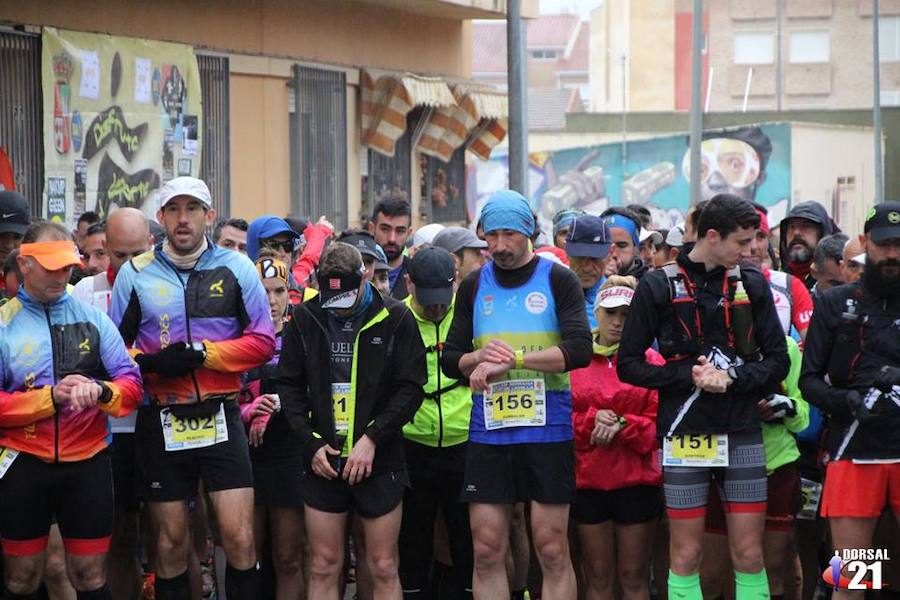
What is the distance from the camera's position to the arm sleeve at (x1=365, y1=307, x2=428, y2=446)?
732 centimetres

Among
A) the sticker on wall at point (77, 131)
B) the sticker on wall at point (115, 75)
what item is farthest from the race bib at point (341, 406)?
the sticker on wall at point (115, 75)

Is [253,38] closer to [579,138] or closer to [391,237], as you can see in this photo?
[391,237]

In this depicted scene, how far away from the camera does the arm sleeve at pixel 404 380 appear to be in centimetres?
732

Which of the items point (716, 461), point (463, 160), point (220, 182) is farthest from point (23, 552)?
point (463, 160)

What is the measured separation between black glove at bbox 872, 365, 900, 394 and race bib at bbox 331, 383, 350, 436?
8.40ft

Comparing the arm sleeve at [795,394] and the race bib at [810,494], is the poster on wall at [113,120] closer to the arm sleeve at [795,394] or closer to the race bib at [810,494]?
the race bib at [810,494]

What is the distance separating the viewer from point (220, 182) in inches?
671

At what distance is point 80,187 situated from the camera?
14617 mm

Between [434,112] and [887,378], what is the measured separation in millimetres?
15778

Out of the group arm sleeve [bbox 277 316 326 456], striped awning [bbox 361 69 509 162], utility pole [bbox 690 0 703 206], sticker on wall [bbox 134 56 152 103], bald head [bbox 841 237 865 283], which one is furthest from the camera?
utility pole [bbox 690 0 703 206]

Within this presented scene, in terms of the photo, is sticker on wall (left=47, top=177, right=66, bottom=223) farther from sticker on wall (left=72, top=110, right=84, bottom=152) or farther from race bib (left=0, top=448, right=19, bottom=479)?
race bib (left=0, top=448, right=19, bottom=479)

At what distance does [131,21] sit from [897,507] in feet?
35.1

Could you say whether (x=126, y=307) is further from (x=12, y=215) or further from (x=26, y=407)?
(x=12, y=215)

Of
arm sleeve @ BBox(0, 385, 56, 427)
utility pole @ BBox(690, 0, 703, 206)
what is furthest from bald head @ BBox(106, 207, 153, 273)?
utility pole @ BBox(690, 0, 703, 206)
